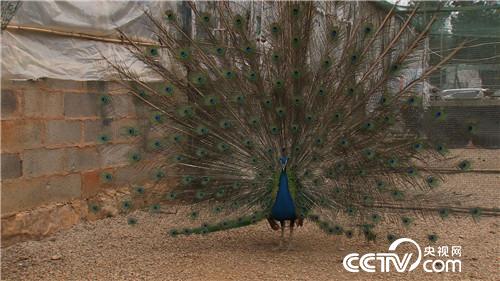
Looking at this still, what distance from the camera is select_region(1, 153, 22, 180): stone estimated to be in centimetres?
555

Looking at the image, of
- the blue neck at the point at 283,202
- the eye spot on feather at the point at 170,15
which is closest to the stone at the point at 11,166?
the eye spot on feather at the point at 170,15

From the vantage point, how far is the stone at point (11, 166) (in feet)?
18.2

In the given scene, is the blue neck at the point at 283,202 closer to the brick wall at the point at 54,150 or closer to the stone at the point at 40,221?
the brick wall at the point at 54,150

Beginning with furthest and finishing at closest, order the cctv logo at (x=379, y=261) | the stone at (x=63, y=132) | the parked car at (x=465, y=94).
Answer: the parked car at (x=465, y=94) < the stone at (x=63, y=132) < the cctv logo at (x=379, y=261)

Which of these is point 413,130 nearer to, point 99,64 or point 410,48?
point 410,48

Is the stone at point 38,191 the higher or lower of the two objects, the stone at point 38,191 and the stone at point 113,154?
the lower

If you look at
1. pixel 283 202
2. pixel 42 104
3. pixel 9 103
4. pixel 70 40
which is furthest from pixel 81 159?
pixel 283 202

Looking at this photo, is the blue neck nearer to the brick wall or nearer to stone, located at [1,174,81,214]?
the brick wall

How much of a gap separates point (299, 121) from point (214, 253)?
1583 millimetres

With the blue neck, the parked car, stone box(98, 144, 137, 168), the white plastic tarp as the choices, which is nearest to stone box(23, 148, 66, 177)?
stone box(98, 144, 137, 168)

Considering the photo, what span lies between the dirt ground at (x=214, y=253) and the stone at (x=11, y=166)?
0.73 meters

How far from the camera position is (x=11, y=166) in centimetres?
563

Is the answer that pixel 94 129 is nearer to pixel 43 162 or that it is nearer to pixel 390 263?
pixel 43 162

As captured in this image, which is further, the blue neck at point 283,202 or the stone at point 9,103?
the stone at point 9,103
